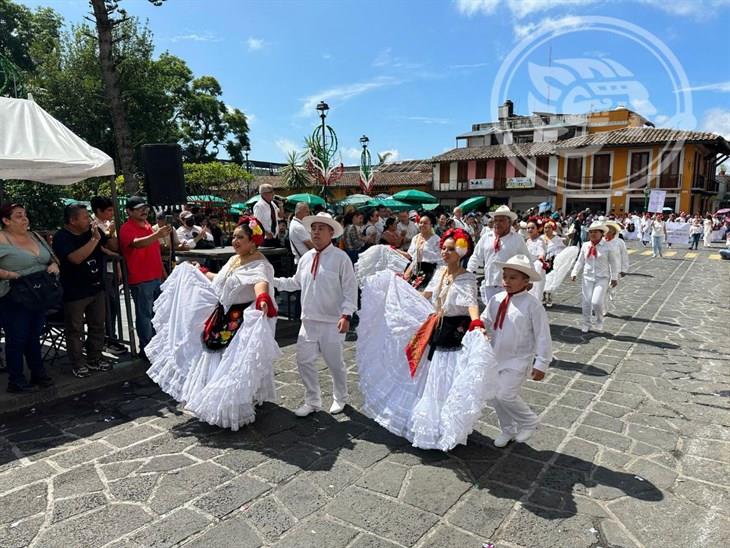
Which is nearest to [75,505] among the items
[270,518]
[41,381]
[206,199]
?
[270,518]

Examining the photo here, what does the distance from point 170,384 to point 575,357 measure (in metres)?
5.02

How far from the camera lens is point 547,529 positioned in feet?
9.77

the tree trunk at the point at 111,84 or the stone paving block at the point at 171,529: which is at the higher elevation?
the tree trunk at the point at 111,84

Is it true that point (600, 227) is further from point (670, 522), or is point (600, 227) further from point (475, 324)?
point (670, 522)

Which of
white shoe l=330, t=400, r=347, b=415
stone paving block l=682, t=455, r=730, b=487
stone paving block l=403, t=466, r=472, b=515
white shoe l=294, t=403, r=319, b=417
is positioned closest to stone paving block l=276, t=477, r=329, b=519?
stone paving block l=403, t=466, r=472, b=515

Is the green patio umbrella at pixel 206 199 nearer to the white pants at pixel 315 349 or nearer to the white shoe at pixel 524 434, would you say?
the white pants at pixel 315 349

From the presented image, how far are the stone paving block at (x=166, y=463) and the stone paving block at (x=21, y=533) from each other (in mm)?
699

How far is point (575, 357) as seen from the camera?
21.6 ft

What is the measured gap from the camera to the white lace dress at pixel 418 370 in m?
Result: 3.44

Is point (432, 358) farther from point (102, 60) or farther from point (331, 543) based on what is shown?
point (102, 60)

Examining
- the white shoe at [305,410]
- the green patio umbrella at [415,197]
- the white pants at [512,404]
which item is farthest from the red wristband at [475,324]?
the green patio umbrella at [415,197]

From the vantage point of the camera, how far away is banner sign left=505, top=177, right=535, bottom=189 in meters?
42.2

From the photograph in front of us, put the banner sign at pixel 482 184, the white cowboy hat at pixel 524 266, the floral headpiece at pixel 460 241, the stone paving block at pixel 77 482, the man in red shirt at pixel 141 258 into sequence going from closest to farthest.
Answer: the stone paving block at pixel 77 482 → the white cowboy hat at pixel 524 266 → the floral headpiece at pixel 460 241 → the man in red shirt at pixel 141 258 → the banner sign at pixel 482 184

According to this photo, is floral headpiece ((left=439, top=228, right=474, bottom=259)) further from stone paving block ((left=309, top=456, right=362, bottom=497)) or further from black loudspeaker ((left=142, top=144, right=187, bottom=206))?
black loudspeaker ((left=142, top=144, right=187, bottom=206))
